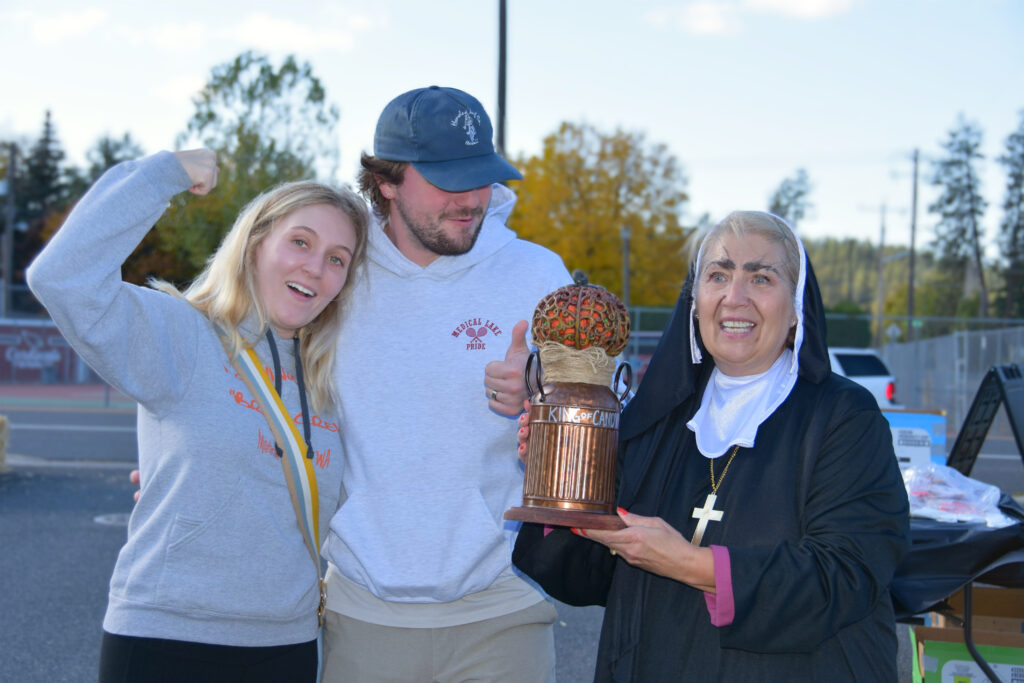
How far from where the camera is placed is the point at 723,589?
2.02 meters

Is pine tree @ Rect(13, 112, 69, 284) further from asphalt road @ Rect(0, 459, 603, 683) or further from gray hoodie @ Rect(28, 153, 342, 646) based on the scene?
gray hoodie @ Rect(28, 153, 342, 646)

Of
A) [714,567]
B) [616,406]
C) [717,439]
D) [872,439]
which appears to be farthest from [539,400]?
[872,439]

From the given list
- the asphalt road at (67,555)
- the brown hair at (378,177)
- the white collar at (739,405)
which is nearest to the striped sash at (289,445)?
the brown hair at (378,177)

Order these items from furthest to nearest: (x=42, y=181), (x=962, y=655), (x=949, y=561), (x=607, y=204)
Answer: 1. (x=42, y=181)
2. (x=607, y=204)
3. (x=962, y=655)
4. (x=949, y=561)

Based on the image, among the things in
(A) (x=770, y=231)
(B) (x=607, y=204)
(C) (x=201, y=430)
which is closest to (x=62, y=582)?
(C) (x=201, y=430)

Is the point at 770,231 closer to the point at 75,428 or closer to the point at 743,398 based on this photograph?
the point at 743,398

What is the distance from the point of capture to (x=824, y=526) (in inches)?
81.6

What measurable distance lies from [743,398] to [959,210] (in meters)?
55.5

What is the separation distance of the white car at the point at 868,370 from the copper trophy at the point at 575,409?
539 inches

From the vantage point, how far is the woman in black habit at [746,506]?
2.03 m

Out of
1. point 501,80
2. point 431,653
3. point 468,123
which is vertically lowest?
point 431,653

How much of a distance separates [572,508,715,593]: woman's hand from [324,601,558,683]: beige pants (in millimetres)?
880

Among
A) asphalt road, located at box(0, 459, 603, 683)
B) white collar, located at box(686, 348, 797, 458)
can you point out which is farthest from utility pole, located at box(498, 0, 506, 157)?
white collar, located at box(686, 348, 797, 458)

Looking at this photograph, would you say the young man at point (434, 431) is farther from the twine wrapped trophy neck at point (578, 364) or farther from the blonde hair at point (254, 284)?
the twine wrapped trophy neck at point (578, 364)
